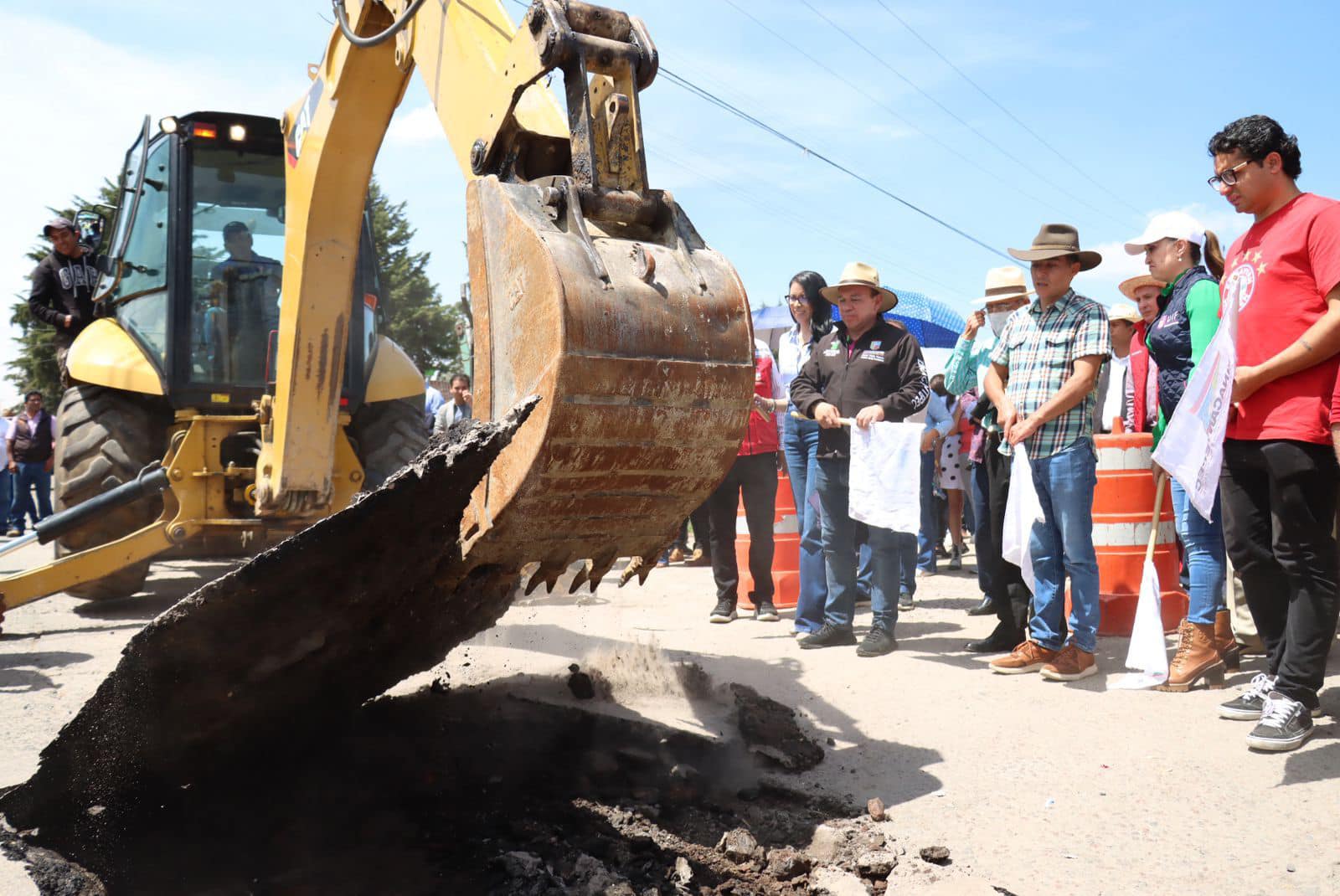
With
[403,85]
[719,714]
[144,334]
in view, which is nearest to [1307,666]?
[719,714]

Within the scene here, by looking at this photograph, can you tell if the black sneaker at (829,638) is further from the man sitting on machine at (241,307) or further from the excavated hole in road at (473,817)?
the man sitting on machine at (241,307)

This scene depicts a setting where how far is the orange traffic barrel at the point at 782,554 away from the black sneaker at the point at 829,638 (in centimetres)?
146

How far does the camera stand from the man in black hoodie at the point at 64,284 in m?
8.22

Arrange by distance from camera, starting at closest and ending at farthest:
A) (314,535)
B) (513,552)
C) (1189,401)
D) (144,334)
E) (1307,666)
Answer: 1. (314,535)
2. (513,552)
3. (1307,666)
4. (1189,401)
5. (144,334)

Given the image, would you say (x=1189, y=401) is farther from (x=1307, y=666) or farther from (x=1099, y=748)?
(x=1099, y=748)

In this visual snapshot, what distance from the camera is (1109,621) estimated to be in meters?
6.41

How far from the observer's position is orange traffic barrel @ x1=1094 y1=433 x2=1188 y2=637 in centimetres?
645

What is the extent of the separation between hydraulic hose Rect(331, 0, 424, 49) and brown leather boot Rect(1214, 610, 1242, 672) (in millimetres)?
4443

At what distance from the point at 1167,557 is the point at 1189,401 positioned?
9.06 ft

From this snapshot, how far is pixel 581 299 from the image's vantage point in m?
2.73

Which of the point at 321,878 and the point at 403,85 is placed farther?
the point at 403,85

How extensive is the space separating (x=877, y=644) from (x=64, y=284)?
685 centimetres

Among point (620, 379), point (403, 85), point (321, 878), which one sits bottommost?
point (321, 878)

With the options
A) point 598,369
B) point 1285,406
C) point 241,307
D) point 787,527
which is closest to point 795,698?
point 1285,406
